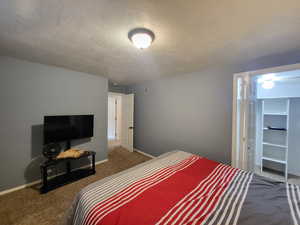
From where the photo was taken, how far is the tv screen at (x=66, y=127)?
2385 mm

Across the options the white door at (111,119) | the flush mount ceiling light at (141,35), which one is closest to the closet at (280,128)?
the flush mount ceiling light at (141,35)

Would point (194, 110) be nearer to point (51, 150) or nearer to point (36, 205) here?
point (51, 150)

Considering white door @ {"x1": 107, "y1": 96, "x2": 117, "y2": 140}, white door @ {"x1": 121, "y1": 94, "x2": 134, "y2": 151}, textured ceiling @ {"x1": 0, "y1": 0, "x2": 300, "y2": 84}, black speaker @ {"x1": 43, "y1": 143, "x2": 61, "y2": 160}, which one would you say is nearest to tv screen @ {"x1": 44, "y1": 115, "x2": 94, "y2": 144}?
black speaker @ {"x1": 43, "y1": 143, "x2": 61, "y2": 160}

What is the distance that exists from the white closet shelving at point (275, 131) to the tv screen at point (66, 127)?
4130 millimetres

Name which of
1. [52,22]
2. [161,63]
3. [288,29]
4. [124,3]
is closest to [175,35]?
[124,3]

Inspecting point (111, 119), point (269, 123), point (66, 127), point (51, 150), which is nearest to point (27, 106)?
point (66, 127)

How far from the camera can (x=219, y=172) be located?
1.63m

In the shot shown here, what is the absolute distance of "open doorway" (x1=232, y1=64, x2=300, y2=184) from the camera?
2.22 metres

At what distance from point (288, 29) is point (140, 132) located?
12.4ft

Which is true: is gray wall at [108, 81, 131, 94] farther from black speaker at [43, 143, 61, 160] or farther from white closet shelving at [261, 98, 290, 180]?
white closet shelving at [261, 98, 290, 180]

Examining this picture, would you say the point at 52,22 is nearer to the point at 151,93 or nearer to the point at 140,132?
the point at 151,93

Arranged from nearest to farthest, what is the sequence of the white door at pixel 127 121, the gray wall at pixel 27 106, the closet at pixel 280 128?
the gray wall at pixel 27 106 → the closet at pixel 280 128 → the white door at pixel 127 121

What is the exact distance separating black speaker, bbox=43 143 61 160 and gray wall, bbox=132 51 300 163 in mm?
2340

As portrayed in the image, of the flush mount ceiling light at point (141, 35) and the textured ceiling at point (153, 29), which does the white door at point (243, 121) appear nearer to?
the textured ceiling at point (153, 29)
